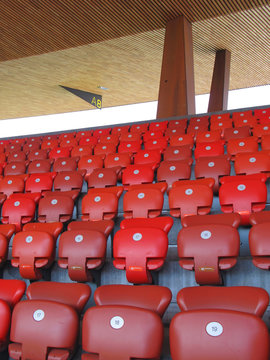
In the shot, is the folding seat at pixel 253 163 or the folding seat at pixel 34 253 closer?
the folding seat at pixel 34 253

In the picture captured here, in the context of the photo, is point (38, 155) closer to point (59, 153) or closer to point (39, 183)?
point (59, 153)

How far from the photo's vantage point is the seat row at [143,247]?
1.33m

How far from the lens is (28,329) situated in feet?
3.68

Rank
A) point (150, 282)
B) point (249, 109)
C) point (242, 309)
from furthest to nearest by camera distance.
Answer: point (249, 109), point (150, 282), point (242, 309)

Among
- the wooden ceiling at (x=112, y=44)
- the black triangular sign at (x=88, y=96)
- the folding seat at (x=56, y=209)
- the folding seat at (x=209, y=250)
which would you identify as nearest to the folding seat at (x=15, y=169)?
the folding seat at (x=56, y=209)

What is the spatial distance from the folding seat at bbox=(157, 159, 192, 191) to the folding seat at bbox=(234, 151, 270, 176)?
321 mm

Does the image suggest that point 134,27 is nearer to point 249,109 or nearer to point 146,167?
point 249,109

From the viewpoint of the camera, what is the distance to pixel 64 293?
48.5 inches

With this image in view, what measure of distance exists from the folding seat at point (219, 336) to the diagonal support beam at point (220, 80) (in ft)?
19.2

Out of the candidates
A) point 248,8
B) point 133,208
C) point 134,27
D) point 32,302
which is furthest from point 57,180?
point 248,8

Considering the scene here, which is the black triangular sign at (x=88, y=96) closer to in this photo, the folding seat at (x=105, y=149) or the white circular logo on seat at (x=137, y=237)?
the folding seat at (x=105, y=149)

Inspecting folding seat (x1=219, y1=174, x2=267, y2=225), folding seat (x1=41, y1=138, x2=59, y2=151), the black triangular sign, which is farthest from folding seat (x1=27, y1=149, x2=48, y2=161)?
the black triangular sign

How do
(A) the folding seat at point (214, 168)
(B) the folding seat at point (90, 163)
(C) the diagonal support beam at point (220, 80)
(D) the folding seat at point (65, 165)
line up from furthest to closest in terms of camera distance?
(C) the diagonal support beam at point (220, 80), (D) the folding seat at point (65, 165), (B) the folding seat at point (90, 163), (A) the folding seat at point (214, 168)

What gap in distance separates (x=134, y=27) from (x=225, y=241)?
176 inches
